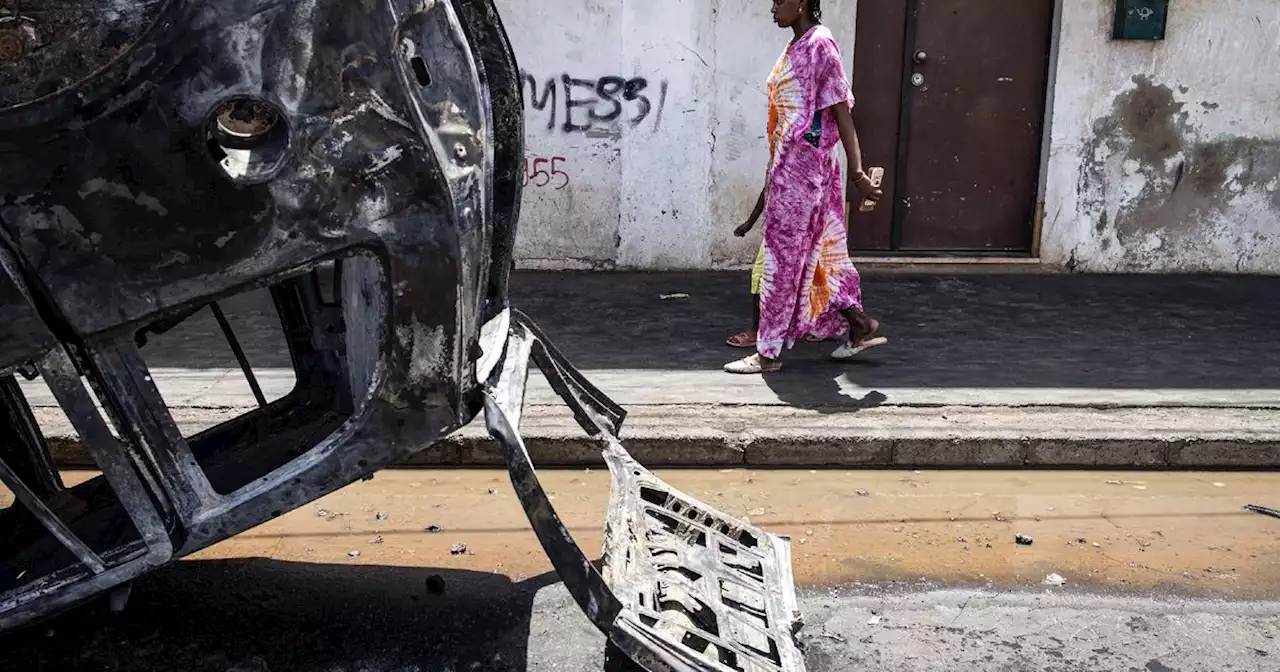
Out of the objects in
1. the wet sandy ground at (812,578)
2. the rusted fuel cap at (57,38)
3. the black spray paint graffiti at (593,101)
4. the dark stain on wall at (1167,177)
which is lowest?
the wet sandy ground at (812,578)

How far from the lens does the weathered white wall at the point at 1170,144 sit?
297 inches

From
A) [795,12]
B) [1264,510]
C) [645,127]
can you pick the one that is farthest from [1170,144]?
[1264,510]

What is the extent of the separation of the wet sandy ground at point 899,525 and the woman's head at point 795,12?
76.6 inches

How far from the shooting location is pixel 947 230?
26.0 ft

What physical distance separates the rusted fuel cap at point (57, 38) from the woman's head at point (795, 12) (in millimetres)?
3003

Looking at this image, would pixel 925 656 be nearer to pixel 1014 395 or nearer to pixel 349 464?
pixel 349 464

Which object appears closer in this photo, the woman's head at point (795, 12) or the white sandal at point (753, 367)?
the woman's head at point (795, 12)

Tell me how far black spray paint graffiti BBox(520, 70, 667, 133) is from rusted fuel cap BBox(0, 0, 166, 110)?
207 inches

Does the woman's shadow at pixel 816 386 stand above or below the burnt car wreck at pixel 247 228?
below

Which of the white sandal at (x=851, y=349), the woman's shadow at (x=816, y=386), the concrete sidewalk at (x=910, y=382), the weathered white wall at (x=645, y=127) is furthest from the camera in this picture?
the weathered white wall at (x=645, y=127)

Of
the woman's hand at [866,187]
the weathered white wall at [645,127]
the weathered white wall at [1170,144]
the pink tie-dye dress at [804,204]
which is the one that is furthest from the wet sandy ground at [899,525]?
the weathered white wall at [1170,144]

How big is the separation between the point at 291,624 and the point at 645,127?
5083mm

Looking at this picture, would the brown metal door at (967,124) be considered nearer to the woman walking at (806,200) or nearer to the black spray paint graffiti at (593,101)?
the black spray paint graffiti at (593,101)

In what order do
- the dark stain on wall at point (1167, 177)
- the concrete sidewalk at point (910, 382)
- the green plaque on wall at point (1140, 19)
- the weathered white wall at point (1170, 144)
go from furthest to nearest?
the dark stain on wall at point (1167, 177) < the weathered white wall at point (1170, 144) < the green plaque on wall at point (1140, 19) < the concrete sidewalk at point (910, 382)
